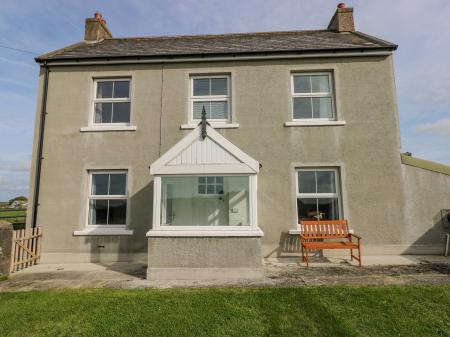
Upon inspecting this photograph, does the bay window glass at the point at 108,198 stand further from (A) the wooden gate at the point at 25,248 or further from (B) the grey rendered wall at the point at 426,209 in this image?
(B) the grey rendered wall at the point at 426,209

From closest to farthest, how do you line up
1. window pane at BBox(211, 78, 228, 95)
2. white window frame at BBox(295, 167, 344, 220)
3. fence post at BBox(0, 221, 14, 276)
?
fence post at BBox(0, 221, 14, 276) < white window frame at BBox(295, 167, 344, 220) < window pane at BBox(211, 78, 228, 95)

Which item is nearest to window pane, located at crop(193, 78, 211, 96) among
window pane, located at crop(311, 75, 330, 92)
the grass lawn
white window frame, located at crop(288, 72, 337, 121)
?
white window frame, located at crop(288, 72, 337, 121)

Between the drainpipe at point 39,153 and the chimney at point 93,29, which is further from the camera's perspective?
the chimney at point 93,29

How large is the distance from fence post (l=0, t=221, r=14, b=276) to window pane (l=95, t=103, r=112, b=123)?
13.7 ft

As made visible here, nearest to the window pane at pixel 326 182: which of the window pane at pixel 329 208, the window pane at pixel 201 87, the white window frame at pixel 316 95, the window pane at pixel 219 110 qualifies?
the window pane at pixel 329 208

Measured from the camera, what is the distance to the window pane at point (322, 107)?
9.12 meters

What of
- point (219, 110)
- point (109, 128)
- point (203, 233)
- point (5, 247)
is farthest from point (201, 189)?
point (5, 247)

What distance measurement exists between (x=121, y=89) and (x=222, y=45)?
4.04 metres

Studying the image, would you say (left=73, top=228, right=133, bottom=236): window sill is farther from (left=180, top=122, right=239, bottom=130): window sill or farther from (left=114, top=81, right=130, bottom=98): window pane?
(left=114, top=81, right=130, bottom=98): window pane

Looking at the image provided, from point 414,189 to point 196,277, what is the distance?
7.13 m

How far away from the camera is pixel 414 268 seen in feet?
22.0

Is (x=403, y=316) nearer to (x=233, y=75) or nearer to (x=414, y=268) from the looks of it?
(x=414, y=268)

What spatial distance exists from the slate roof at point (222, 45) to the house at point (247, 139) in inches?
3.0

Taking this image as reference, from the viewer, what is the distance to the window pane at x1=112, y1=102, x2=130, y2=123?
370 inches
